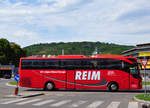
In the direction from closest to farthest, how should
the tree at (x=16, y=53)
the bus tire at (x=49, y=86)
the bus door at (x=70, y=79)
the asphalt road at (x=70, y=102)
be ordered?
the asphalt road at (x=70, y=102)
the bus door at (x=70, y=79)
the bus tire at (x=49, y=86)
the tree at (x=16, y=53)

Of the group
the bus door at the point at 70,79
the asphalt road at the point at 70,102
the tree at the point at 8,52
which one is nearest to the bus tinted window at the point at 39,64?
the bus door at the point at 70,79

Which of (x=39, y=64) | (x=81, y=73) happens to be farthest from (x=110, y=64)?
(x=39, y=64)

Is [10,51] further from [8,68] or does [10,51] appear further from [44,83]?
[44,83]

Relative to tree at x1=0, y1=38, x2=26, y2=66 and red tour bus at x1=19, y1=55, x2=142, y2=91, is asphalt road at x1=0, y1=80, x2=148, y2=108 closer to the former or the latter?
red tour bus at x1=19, y1=55, x2=142, y2=91

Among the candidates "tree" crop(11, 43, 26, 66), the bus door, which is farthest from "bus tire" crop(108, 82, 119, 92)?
"tree" crop(11, 43, 26, 66)

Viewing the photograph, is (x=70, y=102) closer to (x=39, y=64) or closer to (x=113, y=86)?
(x=113, y=86)

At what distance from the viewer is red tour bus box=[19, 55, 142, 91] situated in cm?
2445

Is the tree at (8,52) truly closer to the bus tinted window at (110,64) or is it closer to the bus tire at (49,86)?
the bus tire at (49,86)

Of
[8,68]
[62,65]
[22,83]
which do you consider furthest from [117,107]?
[8,68]

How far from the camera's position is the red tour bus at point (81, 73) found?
24.5m

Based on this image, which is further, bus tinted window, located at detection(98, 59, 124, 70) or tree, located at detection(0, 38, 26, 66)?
tree, located at detection(0, 38, 26, 66)

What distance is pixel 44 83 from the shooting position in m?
26.3

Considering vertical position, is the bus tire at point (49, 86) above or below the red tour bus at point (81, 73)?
below

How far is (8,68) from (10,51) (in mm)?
11315
